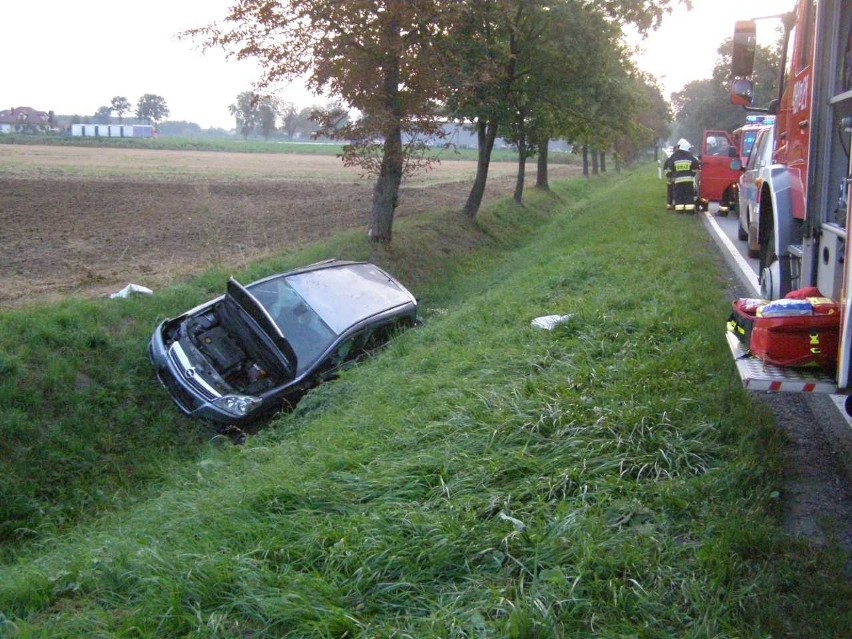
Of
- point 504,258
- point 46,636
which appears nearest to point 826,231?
point 46,636

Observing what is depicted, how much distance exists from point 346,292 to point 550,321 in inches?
110

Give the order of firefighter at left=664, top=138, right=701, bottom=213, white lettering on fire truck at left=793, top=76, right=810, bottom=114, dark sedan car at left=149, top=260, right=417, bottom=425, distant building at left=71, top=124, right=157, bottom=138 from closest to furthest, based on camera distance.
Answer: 1. white lettering on fire truck at left=793, top=76, right=810, bottom=114
2. dark sedan car at left=149, top=260, right=417, bottom=425
3. firefighter at left=664, top=138, right=701, bottom=213
4. distant building at left=71, top=124, right=157, bottom=138

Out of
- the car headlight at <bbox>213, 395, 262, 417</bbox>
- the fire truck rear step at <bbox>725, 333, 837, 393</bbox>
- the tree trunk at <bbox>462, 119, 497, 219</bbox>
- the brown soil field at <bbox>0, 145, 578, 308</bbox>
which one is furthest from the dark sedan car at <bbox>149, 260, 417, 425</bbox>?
the tree trunk at <bbox>462, 119, 497, 219</bbox>

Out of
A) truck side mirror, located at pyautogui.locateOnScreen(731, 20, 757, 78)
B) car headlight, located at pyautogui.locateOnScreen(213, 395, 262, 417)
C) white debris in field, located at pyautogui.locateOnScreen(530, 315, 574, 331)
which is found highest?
truck side mirror, located at pyautogui.locateOnScreen(731, 20, 757, 78)

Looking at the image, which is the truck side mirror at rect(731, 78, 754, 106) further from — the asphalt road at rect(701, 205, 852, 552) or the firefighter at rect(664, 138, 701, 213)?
the firefighter at rect(664, 138, 701, 213)

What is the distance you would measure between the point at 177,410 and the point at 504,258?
36.1 feet

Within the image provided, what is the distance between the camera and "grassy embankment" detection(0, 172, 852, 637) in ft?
11.1

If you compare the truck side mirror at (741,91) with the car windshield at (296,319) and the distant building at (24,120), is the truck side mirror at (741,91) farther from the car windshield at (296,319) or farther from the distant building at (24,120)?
the distant building at (24,120)

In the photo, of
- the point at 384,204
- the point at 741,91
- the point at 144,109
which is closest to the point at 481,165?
the point at 384,204

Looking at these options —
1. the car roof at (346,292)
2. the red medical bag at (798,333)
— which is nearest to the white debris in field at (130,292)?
the car roof at (346,292)

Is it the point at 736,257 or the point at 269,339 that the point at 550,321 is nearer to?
Result: the point at 269,339

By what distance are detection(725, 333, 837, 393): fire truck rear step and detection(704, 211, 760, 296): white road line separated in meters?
5.45

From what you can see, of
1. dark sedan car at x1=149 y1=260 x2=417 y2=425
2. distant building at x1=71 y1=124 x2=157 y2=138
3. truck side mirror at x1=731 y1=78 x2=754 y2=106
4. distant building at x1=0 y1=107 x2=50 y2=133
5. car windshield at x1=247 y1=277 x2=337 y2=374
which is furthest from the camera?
distant building at x1=71 y1=124 x2=157 y2=138

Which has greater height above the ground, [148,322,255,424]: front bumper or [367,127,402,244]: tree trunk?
[367,127,402,244]: tree trunk
